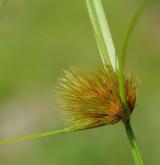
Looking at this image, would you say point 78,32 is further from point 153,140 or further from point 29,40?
point 153,140

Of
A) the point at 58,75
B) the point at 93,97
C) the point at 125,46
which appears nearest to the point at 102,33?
the point at 93,97

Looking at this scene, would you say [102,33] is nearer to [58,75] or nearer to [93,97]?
[93,97]

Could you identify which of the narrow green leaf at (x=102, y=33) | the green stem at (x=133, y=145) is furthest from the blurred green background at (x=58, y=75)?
the green stem at (x=133, y=145)

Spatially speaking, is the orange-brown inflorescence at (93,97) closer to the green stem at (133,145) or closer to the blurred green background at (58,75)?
the green stem at (133,145)

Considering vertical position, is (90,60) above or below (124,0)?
below

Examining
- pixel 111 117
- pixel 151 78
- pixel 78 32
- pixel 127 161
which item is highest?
pixel 78 32

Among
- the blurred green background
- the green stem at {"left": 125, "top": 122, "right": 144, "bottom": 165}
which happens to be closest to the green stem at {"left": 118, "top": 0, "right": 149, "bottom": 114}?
the green stem at {"left": 125, "top": 122, "right": 144, "bottom": 165}

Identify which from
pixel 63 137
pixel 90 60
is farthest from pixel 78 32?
pixel 63 137

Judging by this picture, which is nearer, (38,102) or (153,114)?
(153,114)
